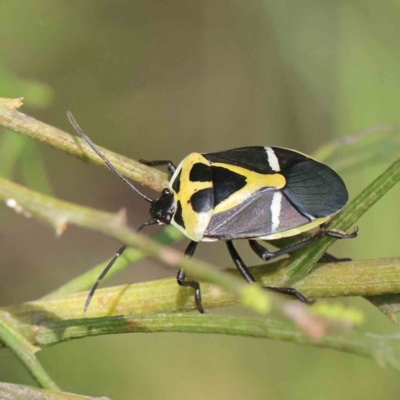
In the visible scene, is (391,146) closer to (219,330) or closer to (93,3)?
(219,330)

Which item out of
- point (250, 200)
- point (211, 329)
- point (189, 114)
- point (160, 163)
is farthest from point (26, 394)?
point (189, 114)

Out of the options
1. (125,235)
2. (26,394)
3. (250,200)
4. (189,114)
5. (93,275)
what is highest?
(189,114)

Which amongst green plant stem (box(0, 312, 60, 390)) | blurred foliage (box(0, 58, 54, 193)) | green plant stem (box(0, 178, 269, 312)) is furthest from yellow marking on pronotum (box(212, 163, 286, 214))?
green plant stem (box(0, 178, 269, 312))

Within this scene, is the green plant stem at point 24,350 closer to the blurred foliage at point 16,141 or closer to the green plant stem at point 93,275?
the green plant stem at point 93,275

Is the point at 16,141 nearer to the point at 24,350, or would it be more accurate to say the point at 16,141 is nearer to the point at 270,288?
the point at 24,350

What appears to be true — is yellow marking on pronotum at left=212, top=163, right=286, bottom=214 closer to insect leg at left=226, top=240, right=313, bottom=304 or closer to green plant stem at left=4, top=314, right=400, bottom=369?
insect leg at left=226, top=240, right=313, bottom=304

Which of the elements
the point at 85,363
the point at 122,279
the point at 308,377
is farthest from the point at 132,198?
the point at 308,377
